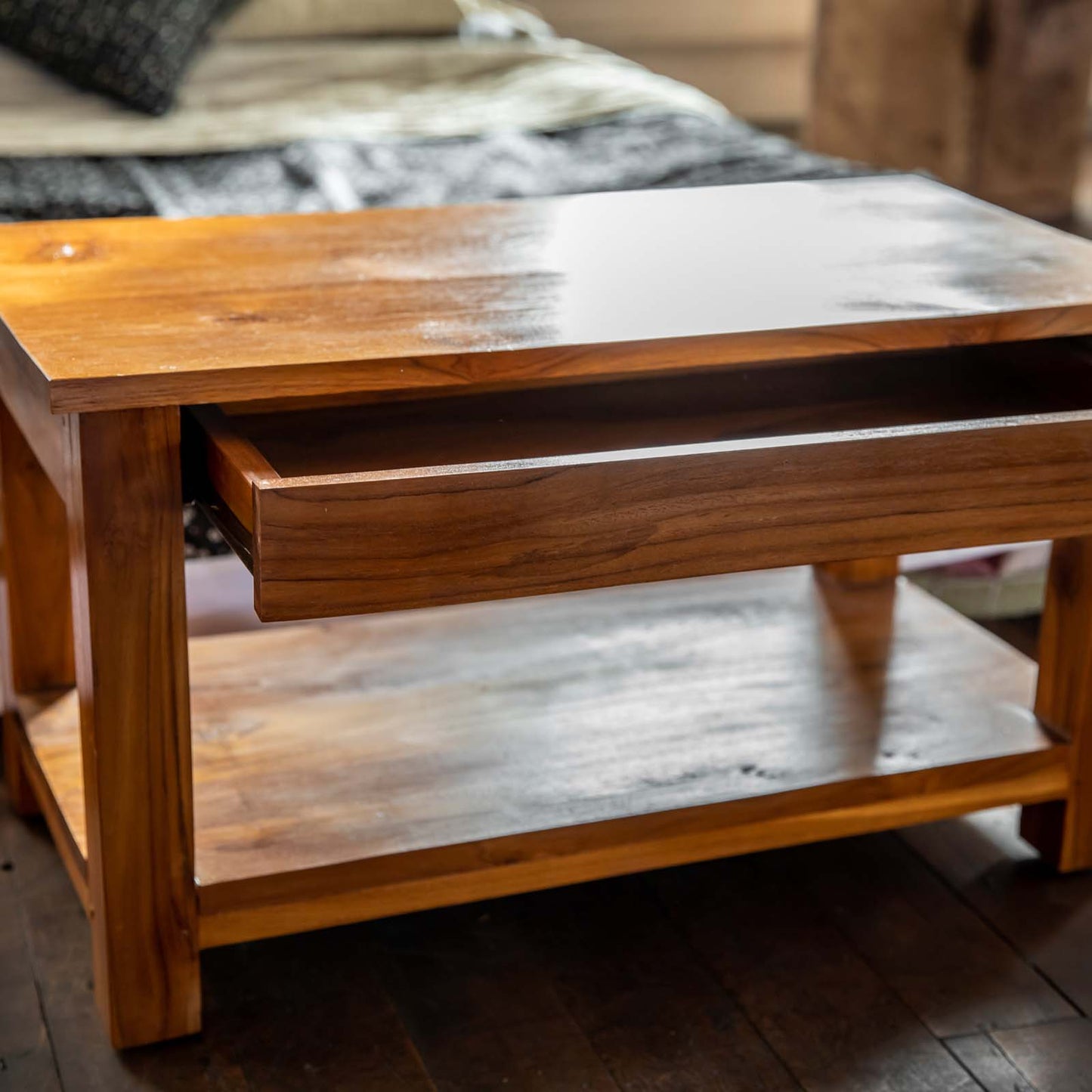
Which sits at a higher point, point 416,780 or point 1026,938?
point 416,780

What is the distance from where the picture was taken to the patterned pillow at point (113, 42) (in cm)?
204

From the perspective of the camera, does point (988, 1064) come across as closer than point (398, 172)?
Yes

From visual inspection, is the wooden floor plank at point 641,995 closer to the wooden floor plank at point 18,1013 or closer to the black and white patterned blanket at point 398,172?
the wooden floor plank at point 18,1013

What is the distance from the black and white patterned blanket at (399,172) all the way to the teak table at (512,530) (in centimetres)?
36

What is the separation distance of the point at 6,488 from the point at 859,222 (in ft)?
2.30

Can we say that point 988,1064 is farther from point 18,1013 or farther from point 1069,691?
point 18,1013

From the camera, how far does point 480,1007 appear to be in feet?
3.56

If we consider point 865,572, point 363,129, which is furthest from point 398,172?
point 865,572

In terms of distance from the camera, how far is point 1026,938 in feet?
3.87

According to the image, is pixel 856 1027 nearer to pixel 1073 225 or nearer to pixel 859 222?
pixel 859 222

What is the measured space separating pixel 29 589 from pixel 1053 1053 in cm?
84

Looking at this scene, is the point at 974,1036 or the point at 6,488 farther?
the point at 6,488

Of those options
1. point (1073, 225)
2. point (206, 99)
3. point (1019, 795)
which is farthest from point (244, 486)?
point (1073, 225)

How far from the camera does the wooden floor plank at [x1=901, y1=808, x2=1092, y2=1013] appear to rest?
1151mm
